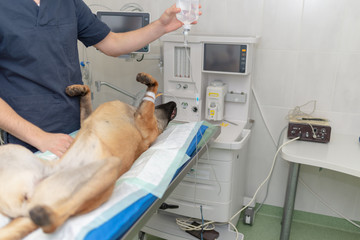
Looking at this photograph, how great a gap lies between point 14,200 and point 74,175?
0.19 metres

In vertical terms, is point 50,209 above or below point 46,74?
below

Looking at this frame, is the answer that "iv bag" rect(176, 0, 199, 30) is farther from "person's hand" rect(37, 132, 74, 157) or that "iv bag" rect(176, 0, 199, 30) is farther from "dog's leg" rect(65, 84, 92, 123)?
"person's hand" rect(37, 132, 74, 157)

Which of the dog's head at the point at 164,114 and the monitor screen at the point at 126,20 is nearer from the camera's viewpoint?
the dog's head at the point at 164,114

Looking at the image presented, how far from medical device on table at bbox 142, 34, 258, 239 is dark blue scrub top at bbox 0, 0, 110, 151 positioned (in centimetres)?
68

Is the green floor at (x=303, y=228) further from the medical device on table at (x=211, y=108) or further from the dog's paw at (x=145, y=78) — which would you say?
the dog's paw at (x=145, y=78)

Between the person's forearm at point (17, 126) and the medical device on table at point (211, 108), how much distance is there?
3.09 ft

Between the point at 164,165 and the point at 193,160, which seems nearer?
the point at 164,165

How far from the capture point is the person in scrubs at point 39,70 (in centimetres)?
116

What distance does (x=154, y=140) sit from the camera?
138 centimetres

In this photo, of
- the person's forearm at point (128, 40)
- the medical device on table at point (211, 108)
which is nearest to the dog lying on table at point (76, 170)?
the person's forearm at point (128, 40)

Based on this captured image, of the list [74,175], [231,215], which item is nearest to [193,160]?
[74,175]

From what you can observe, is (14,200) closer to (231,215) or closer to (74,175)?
(74,175)

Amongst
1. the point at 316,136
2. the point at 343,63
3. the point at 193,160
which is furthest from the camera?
the point at 343,63

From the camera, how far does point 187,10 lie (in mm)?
1434
